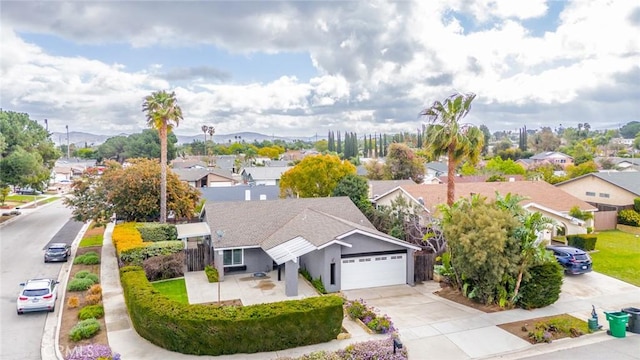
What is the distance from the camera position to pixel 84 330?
15.8 m

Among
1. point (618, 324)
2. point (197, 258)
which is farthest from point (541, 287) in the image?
point (197, 258)

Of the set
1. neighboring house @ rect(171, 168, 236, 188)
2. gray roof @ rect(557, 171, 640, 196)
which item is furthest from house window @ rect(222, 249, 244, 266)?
neighboring house @ rect(171, 168, 236, 188)

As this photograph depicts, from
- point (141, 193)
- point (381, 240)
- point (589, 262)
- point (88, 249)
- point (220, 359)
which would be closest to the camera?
point (220, 359)

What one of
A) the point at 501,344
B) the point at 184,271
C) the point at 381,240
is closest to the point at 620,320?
the point at 501,344

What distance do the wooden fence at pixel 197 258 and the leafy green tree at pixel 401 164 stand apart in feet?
126

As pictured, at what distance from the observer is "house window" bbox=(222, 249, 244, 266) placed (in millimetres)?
24344

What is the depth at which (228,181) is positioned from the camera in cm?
6694

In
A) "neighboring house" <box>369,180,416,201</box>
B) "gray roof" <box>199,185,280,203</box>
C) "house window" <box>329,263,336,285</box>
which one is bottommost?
"house window" <box>329,263,336,285</box>

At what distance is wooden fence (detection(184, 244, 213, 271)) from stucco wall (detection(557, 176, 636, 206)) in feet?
116

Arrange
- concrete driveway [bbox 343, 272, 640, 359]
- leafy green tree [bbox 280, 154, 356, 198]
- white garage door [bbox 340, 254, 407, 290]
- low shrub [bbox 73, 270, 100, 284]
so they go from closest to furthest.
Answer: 1. concrete driveway [bbox 343, 272, 640, 359]
2. white garage door [bbox 340, 254, 407, 290]
3. low shrub [bbox 73, 270, 100, 284]
4. leafy green tree [bbox 280, 154, 356, 198]

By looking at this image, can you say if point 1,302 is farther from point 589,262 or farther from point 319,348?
point 589,262

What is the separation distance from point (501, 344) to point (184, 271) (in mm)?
17755

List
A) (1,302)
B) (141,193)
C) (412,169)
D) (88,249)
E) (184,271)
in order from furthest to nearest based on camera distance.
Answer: (412,169) < (141,193) < (88,249) < (184,271) < (1,302)

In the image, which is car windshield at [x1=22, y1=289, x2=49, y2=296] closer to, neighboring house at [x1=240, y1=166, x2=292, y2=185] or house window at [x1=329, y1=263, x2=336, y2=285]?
house window at [x1=329, y1=263, x2=336, y2=285]
